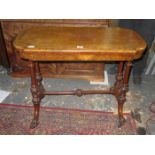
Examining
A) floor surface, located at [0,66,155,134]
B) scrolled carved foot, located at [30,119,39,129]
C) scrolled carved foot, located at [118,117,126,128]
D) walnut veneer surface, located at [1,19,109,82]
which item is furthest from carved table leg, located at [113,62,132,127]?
scrolled carved foot, located at [30,119,39,129]

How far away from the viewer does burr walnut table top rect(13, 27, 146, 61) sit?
1365 millimetres

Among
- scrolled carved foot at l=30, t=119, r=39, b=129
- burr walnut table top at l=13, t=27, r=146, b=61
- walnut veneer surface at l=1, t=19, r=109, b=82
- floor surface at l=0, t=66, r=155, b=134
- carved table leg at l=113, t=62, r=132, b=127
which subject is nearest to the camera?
burr walnut table top at l=13, t=27, r=146, b=61

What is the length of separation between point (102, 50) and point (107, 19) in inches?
32.3

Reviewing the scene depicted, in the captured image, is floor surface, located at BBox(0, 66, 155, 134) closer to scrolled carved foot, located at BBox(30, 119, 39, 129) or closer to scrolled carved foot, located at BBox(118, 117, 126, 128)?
scrolled carved foot, located at BBox(118, 117, 126, 128)

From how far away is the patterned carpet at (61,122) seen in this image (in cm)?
180

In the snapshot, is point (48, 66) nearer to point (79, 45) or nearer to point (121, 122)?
point (79, 45)

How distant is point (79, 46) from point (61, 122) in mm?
897

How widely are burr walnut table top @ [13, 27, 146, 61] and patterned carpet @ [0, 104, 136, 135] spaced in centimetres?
78

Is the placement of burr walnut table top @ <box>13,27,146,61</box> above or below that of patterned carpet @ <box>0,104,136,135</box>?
above

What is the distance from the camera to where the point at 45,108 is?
2057 millimetres

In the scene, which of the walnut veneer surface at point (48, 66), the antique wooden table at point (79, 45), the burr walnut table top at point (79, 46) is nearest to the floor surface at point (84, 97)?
the walnut veneer surface at point (48, 66)

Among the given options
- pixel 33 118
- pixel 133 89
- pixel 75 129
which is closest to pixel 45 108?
pixel 33 118

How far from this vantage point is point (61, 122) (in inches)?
74.4

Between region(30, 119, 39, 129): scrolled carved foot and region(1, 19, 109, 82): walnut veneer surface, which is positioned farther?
region(1, 19, 109, 82): walnut veneer surface
